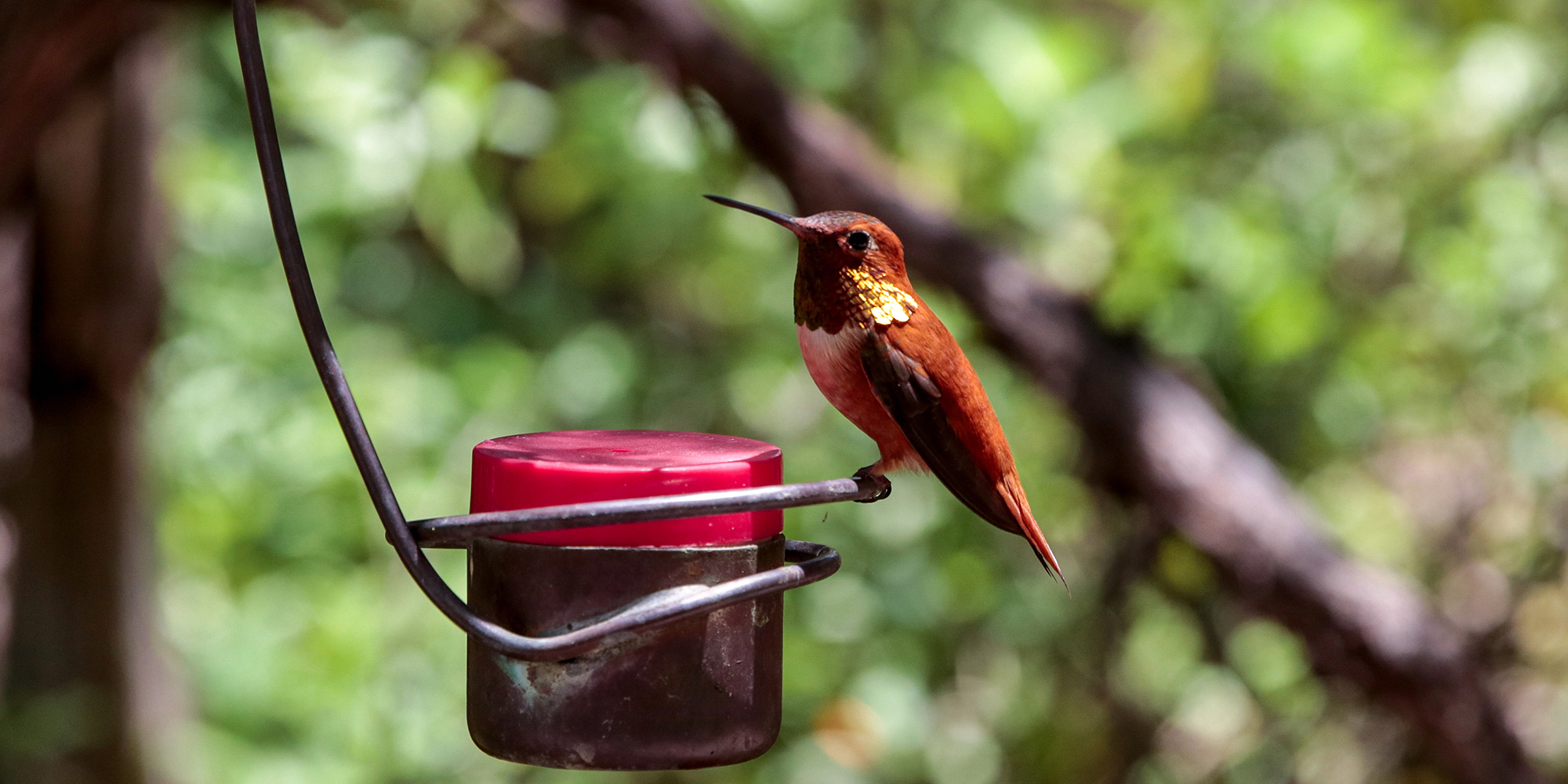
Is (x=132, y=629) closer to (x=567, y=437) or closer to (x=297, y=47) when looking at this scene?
(x=297, y=47)

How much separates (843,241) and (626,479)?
0.82 feet

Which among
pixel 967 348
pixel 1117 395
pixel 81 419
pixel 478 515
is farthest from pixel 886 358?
pixel 81 419

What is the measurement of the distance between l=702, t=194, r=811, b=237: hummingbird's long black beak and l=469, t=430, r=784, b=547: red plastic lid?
156 mm

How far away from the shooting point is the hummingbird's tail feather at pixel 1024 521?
107 cm

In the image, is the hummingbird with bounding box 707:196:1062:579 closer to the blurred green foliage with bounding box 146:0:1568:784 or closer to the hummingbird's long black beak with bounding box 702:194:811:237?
the hummingbird's long black beak with bounding box 702:194:811:237

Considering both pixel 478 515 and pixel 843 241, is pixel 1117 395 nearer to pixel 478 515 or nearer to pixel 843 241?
pixel 843 241

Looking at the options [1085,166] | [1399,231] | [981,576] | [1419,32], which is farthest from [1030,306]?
[1419,32]

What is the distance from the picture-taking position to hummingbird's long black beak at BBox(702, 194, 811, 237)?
2.91 feet

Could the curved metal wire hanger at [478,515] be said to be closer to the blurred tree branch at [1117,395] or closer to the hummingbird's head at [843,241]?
the hummingbird's head at [843,241]

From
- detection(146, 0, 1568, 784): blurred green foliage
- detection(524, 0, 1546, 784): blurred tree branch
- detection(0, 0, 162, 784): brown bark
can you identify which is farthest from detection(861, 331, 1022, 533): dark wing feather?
detection(0, 0, 162, 784): brown bark

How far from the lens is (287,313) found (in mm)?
3316

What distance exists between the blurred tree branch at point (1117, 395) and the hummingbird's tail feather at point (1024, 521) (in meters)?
1.34

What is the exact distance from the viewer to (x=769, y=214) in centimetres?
92

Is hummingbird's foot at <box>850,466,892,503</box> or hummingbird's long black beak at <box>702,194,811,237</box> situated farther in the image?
hummingbird's foot at <box>850,466,892,503</box>
